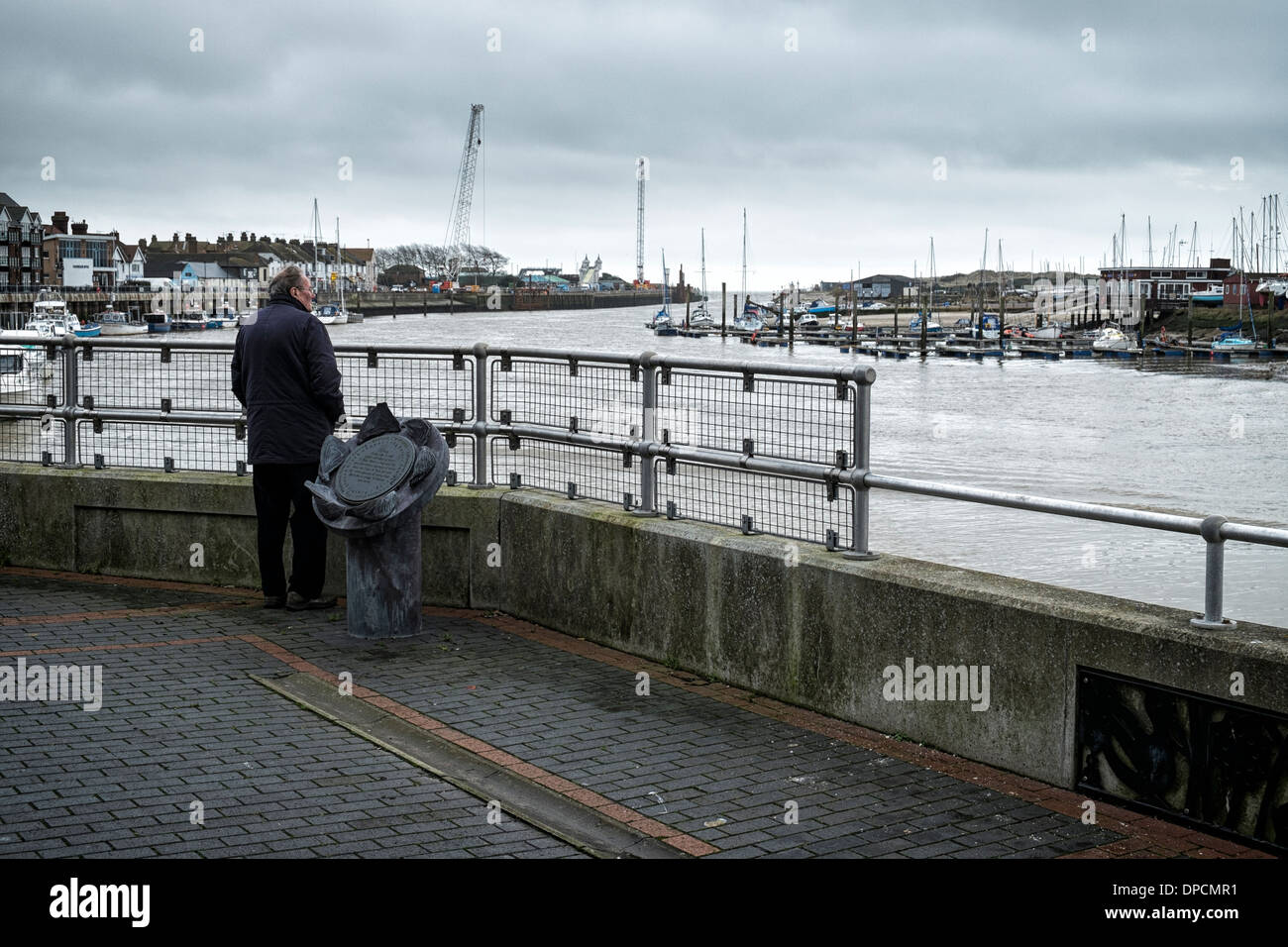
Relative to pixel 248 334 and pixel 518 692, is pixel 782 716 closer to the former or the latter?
pixel 518 692

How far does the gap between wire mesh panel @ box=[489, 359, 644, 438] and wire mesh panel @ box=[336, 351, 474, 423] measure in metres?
0.21

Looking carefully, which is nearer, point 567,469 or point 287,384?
point 287,384

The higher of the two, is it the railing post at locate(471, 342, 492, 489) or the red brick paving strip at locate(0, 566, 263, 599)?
the railing post at locate(471, 342, 492, 489)

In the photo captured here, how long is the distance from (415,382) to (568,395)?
4.17 feet

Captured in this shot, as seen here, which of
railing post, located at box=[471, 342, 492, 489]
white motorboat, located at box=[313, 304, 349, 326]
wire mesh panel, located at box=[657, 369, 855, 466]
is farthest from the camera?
white motorboat, located at box=[313, 304, 349, 326]

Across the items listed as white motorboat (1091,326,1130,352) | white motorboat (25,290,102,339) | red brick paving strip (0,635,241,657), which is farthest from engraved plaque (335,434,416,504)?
white motorboat (1091,326,1130,352)

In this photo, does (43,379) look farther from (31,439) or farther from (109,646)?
(109,646)

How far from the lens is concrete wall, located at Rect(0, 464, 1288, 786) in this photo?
5.86 meters

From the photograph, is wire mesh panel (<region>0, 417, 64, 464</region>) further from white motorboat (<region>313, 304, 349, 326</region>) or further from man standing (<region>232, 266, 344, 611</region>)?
white motorboat (<region>313, 304, 349, 326</region>)

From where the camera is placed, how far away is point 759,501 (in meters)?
7.89

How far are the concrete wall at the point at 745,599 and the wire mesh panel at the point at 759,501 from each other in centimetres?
16

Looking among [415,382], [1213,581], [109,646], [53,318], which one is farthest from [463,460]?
[53,318]

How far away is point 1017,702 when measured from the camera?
241 inches
